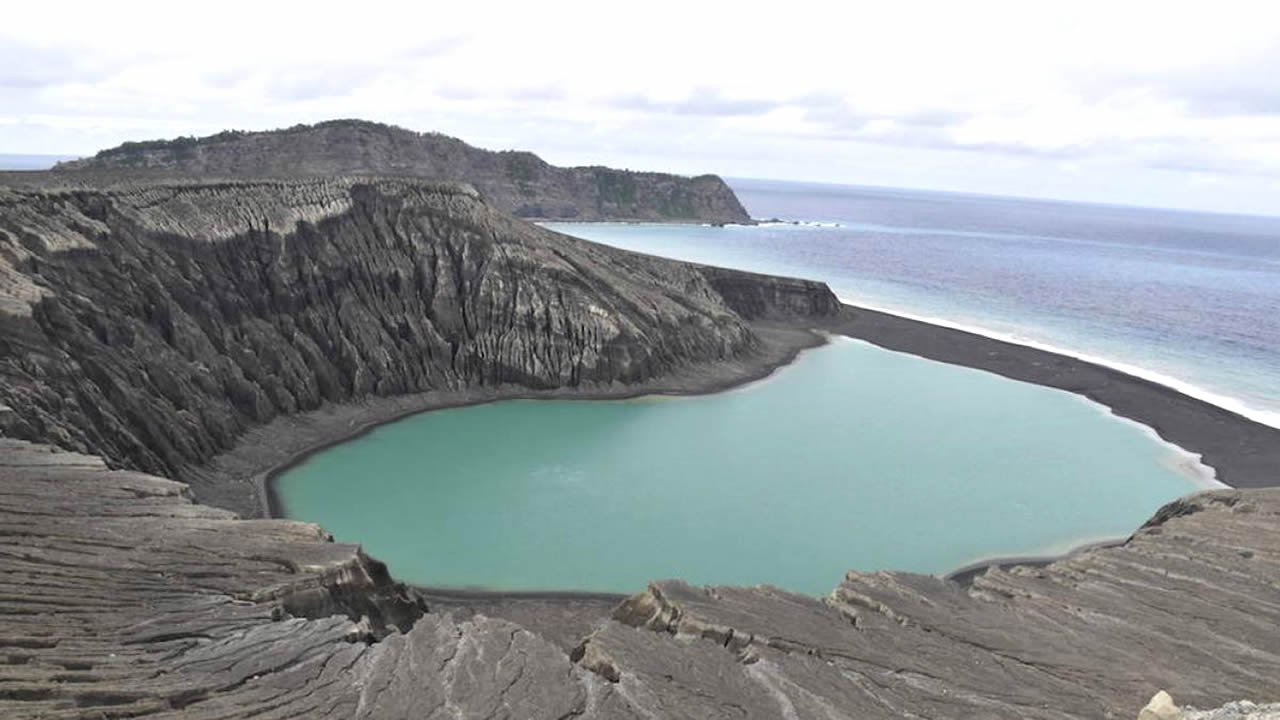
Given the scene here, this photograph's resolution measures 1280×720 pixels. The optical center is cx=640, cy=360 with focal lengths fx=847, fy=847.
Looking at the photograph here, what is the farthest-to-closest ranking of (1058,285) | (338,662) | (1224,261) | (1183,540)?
1. (1224,261)
2. (1058,285)
3. (1183,540)
4. (338,662)

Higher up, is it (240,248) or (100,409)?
(240,248)

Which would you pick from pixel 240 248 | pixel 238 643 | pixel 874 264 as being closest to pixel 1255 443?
pixel 238 643

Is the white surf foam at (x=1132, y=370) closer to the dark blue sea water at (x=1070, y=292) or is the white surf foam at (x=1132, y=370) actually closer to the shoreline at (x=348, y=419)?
the dark blue sea water at (x=1070, y=292)

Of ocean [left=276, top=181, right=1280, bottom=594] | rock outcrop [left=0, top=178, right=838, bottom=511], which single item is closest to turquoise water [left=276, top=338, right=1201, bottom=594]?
ocean [left=276, top=181, right=1280, bottom=594]

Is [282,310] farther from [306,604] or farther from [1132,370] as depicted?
[1132,370]

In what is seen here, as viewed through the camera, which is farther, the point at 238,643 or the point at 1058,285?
the point at 1058,285

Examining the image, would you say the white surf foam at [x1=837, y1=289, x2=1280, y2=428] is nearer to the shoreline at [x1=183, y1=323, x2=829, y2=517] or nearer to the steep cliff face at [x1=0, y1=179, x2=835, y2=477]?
the shoreline at [x1=183, y1=323, x2=829, y2=517]

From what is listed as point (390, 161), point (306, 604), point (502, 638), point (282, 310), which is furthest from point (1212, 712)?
point (390, 161)

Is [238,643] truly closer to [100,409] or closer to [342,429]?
[100,409]
